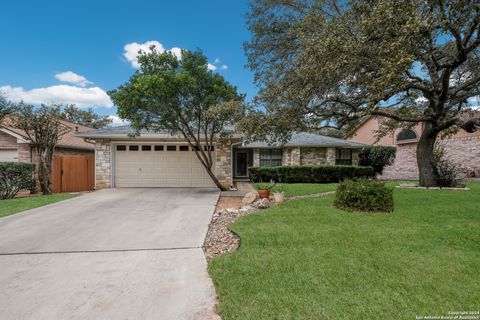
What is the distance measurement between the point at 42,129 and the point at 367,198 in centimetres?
1337

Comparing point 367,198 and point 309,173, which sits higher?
point 309,173

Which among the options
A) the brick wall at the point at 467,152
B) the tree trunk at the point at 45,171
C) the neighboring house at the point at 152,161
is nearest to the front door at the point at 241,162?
the neighboring house at the point at 152,161

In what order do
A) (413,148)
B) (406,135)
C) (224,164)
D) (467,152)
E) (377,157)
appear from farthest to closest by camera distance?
(406,135)
(413,148)
(377,157)
(467,152)
(224,164)

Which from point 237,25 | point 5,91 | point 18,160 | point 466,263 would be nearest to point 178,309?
point 466,263

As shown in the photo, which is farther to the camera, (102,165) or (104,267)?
(102,165)

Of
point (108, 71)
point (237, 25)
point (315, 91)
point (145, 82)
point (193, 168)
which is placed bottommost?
→ point (193, 168)

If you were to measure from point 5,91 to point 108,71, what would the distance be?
5230 millimetres

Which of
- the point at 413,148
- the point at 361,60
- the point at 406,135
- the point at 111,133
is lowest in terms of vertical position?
the point at 413,148

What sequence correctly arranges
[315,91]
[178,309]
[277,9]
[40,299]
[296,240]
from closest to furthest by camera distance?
[178,309] < [40,299] < [296,240] < [315,91] < [277,9]

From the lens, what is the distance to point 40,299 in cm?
290

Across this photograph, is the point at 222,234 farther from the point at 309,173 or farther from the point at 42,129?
the point at 309,173

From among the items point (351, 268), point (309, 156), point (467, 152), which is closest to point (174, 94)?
point (351, 268)

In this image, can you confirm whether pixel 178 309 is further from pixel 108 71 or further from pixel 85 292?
pixel 108 71

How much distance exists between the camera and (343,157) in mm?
18125
